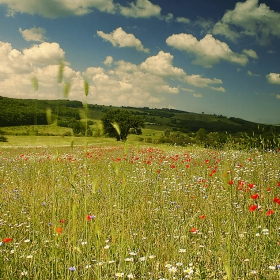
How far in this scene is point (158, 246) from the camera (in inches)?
131

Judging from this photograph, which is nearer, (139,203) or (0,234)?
(0,234)

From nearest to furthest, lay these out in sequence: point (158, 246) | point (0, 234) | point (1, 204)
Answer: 1. point (158, 246)
2. point (0, 234)
3. point (1, 204)

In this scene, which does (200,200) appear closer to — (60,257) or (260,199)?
(260,199)

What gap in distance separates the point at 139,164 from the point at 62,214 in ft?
15.2

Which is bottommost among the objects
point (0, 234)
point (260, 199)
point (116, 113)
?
point (0, 234)

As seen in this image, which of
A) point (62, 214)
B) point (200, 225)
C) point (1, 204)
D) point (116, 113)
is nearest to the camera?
point (200, 225)

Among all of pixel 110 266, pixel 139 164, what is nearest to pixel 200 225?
pixel 110 266

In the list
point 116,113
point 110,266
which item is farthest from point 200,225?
point 116,113

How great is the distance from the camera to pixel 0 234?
362 centimetres

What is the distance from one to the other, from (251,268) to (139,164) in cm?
618

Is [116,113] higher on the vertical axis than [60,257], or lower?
higher

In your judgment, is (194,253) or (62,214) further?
(62,214)

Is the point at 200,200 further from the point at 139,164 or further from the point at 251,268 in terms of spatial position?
the point at 139,164

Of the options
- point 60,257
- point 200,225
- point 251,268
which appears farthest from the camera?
point 200,225
